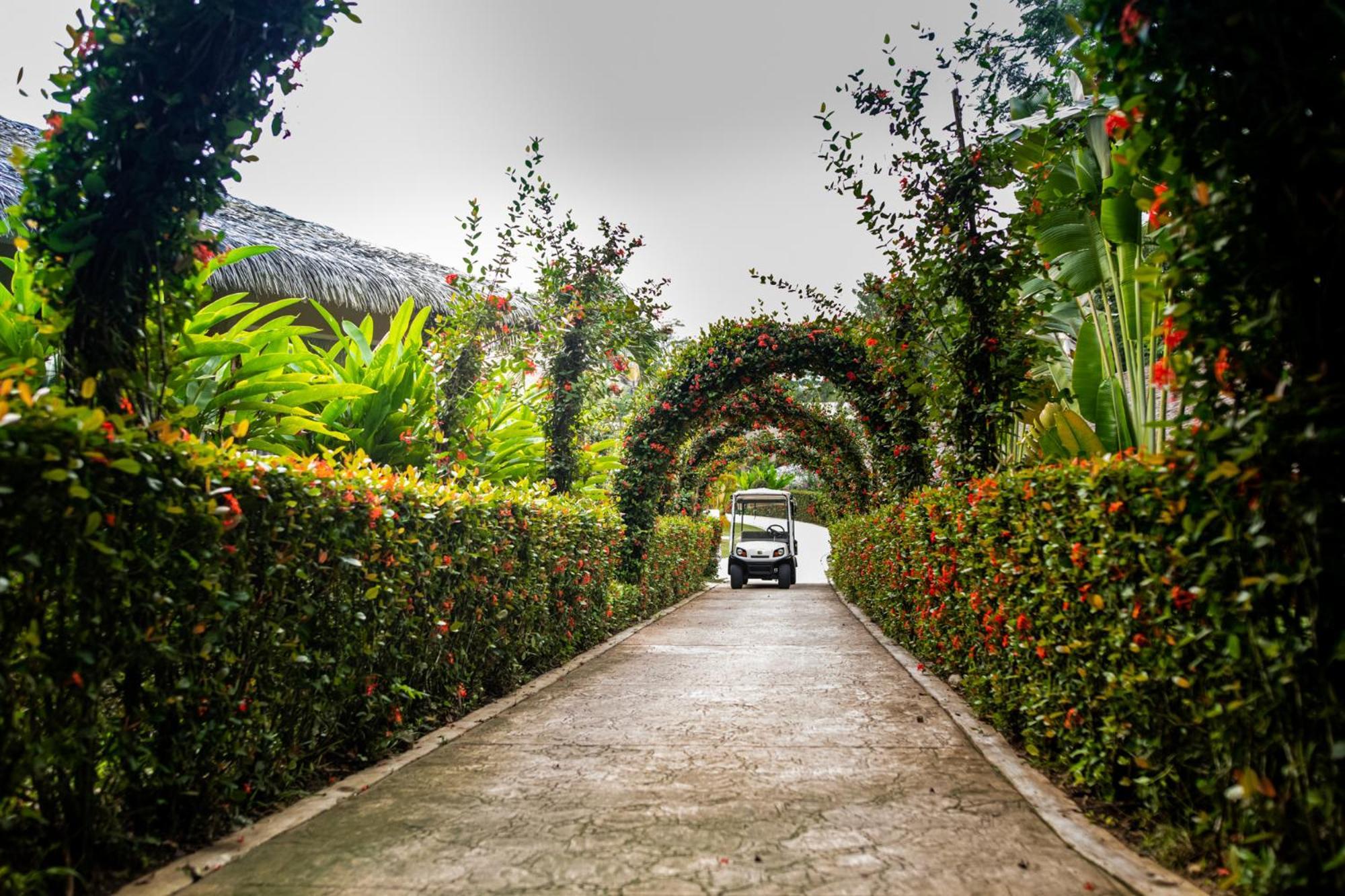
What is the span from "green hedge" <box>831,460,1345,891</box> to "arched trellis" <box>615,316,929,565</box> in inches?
253

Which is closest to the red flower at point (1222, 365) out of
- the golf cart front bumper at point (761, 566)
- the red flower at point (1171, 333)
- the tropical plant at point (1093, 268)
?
the red flower at point (1171, 333)

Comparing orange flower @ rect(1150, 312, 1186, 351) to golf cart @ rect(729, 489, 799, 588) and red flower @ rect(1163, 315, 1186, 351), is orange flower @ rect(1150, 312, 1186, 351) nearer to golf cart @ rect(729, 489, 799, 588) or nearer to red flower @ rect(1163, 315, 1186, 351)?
red flower @ rect(1163, 315, 1186, 351)

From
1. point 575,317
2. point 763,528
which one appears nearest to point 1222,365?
point 575,317

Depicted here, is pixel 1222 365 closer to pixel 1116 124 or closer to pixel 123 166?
pixel 1116 124

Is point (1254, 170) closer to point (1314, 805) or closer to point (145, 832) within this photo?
point (1314, 805)

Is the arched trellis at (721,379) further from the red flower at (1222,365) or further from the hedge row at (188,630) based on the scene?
the red flower at (1222,365)

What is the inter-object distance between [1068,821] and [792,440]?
18.9 meters

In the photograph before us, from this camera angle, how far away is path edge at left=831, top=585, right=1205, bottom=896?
2.45 meters

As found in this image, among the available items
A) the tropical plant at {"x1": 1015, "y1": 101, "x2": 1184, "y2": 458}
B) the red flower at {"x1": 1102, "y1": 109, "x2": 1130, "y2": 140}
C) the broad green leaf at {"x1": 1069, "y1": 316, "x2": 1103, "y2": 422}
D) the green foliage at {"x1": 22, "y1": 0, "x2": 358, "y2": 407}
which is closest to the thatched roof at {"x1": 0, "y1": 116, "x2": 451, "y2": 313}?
the green foliage at {"x1": 22, "y1": 0, "x2": 358, "y2": 407}

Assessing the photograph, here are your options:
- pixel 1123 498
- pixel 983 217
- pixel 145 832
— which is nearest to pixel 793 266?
pixel 983 217

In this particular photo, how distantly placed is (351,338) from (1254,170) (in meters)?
6.48

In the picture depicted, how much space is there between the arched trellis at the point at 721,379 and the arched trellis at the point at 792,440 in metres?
1.88

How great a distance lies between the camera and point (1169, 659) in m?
2.55

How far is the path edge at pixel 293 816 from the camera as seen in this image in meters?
2.50
